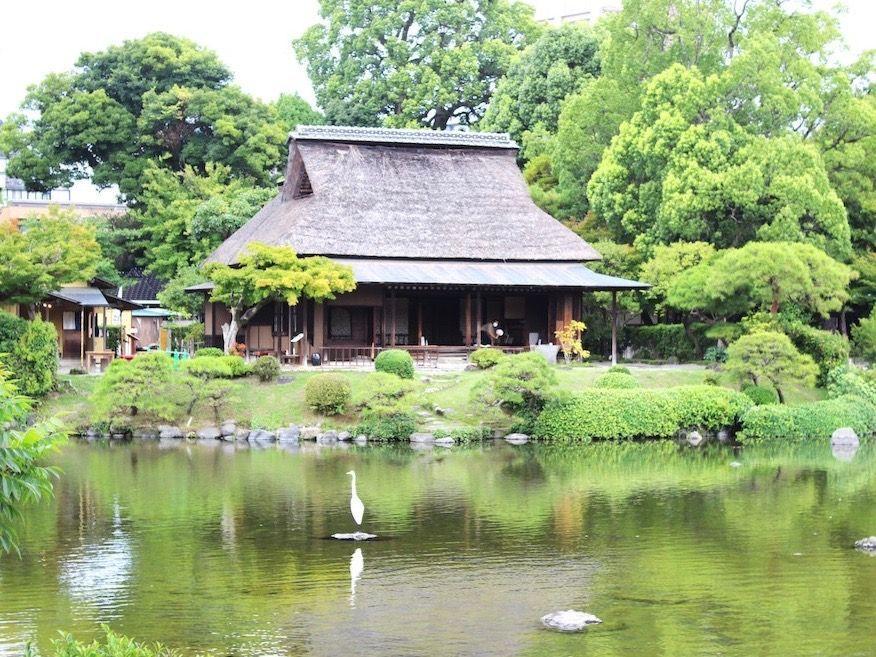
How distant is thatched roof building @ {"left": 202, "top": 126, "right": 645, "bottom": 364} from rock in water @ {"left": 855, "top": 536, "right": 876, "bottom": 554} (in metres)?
20.5

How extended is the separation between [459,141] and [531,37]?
19.3 m

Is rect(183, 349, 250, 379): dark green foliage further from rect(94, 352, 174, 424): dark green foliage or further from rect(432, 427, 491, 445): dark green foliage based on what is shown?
rect(432, 427, 491, 445): dark green foliage

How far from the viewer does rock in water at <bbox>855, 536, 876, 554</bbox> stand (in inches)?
749

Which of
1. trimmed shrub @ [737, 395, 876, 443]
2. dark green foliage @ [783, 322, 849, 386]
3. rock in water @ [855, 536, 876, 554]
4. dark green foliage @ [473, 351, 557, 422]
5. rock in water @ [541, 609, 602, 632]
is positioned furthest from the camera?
dark green foliage @ [783, 322, 849, 386]

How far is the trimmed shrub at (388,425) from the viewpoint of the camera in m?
32.5

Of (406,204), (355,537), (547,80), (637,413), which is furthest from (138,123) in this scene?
(355,537)

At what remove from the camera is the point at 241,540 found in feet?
65.1

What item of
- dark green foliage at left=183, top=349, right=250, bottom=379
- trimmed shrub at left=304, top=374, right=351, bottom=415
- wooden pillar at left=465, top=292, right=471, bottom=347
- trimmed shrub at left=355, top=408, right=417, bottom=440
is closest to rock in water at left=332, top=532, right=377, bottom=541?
trimmed shrub at left=355, top=408, right=417, bottom=440

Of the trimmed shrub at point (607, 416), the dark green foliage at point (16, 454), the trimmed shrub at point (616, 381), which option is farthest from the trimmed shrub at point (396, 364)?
the dark green foliage at point (16, 454)

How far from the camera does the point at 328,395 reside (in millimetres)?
33188

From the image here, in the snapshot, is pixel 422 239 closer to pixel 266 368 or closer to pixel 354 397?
pixel 266 368

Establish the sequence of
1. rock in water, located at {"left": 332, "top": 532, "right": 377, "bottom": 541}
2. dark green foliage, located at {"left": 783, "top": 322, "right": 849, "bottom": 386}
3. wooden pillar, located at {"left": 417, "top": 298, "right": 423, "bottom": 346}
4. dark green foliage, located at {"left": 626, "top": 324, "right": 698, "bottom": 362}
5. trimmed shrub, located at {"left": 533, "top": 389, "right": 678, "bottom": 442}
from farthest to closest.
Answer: dark green foliage, located at {"left": 626, "top": 324, "right": 698, "bottom": 362} → wooden pillar, located at {"left": 417, "top": 298, "right": 423, "bottom": 346} → dark green foliage, located at {"left": 783, "top": 322, "right": 849, "bottom": 386} → trimmed shrub, located at {"left": 533, "top": 389, "right": 678, "bottom": 442} → rock in water, located at {"left": 332, "top": 532, "right": 377, "bottom": 541}

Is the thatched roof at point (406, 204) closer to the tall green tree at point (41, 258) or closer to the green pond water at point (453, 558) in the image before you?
the tall green tree at point (41, 258)

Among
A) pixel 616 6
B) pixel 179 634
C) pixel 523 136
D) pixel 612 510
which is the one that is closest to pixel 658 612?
pixel 179 634
